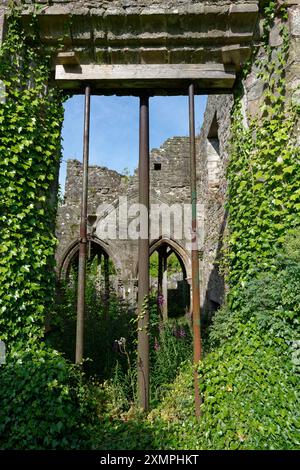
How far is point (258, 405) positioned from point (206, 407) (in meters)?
0.53

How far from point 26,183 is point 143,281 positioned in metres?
1.64

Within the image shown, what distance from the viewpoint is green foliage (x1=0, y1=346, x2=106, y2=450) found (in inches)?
98.9

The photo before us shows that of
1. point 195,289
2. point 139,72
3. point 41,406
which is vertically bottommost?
point 41,406

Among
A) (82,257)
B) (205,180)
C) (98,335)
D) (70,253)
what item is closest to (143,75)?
(82,257)

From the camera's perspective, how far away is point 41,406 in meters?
2.65

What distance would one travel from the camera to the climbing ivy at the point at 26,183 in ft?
10.7

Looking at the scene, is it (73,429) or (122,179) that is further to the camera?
(122,179)

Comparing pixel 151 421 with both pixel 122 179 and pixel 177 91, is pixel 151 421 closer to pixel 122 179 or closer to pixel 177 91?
pixel 177 91

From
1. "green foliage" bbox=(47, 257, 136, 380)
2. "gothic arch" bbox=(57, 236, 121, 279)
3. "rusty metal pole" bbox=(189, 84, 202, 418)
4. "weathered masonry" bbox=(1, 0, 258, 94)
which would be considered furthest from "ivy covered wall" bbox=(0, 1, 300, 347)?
"gothic arch" bbox=(57, 236, 121, 279)

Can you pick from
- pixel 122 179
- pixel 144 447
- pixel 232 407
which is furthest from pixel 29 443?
pixel 122 179

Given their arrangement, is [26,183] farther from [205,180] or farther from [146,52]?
[205,180]

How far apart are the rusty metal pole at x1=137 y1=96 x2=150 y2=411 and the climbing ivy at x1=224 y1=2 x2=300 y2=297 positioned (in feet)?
3.22

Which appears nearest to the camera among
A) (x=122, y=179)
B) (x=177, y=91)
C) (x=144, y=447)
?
(x=144, y=447)

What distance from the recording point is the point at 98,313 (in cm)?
599
